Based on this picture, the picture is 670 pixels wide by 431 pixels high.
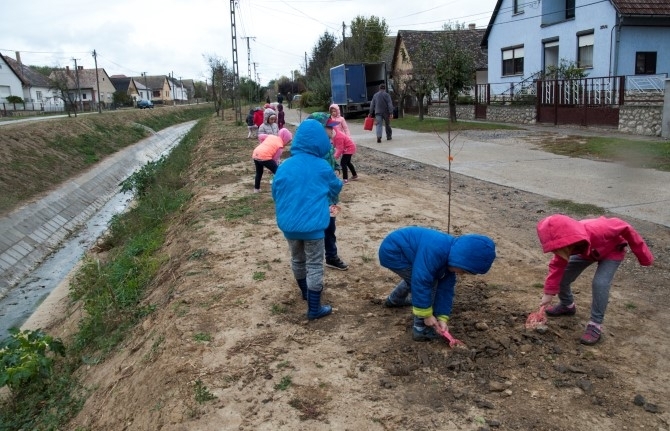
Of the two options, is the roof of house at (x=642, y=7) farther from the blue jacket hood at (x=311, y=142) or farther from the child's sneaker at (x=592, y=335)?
the child's sneaker at (x=592, y=335)

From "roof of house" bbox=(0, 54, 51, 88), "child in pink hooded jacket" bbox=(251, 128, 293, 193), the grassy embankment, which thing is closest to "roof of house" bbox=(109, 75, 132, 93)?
"roof of house" bbox=(0, 54, 51, 88)

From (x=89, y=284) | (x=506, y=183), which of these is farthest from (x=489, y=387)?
(x=506, y=183)

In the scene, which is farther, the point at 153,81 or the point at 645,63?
the point at 153,81

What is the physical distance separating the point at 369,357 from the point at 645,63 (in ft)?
77.8

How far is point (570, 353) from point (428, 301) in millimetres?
1017

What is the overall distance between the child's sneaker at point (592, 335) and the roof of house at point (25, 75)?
68.8 meters

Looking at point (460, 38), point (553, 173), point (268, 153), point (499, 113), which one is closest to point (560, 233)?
point (268, 153)

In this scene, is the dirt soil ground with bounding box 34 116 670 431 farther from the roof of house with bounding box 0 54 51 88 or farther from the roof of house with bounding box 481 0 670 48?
the roof of house with bounding box 0 54 51 88

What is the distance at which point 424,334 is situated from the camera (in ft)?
13.3

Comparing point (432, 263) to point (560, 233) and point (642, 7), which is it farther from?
point (642, 7)

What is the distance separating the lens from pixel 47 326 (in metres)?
7.68

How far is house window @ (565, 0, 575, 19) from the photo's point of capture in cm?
2567

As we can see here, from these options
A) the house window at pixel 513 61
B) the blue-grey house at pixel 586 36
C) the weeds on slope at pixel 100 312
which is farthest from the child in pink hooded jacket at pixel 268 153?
the house window at pixel 513 61

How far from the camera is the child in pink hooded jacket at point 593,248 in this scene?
146 inches
